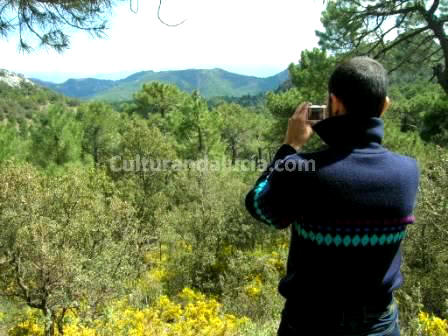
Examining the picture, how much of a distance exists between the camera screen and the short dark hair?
→ 5.8 inches

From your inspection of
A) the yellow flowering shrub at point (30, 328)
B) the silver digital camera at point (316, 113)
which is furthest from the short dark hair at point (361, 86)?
the yellow flowering shrub at point (30, 328)

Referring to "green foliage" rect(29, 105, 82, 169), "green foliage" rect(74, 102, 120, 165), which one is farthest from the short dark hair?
"green foliage" rect(74, 102, 120, 165)

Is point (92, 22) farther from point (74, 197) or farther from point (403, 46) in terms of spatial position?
point (74, 197)

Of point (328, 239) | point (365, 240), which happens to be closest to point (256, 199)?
point (328, 239)

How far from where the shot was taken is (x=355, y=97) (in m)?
1.28

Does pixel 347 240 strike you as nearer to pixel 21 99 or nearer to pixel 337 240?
pixel 337 240

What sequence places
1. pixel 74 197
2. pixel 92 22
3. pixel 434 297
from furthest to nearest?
pixel 74 197
pixel 434 297
pixel 92 22

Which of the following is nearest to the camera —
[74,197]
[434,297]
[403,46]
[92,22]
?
[92,22]

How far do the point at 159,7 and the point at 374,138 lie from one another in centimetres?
223

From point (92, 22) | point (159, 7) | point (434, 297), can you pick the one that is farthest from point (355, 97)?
point (434, 297)

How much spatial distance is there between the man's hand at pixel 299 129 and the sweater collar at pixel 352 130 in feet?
0.44

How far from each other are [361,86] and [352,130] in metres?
0.14

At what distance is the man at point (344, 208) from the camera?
1238 millimetres

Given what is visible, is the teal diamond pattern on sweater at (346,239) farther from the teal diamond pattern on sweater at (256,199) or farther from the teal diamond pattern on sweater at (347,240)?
the teal diamond pattern on sweater at (256,199)
